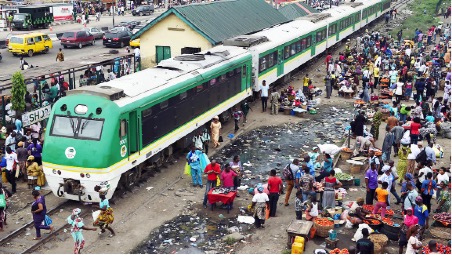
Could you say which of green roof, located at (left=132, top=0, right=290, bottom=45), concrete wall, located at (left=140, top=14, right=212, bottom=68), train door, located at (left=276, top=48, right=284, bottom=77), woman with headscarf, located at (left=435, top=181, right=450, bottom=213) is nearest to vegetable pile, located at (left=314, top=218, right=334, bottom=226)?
woman with headscarf, located at (left=435, top=181, right=450, bottom=213)

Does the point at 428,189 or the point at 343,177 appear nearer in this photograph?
the point at 428,189

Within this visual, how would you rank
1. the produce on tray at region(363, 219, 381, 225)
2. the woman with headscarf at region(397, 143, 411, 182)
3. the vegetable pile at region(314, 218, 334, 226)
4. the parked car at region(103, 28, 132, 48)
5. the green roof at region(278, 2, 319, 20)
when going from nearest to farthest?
the vegetable pile at region(314, 218, 334, 226)
the produce on tray at region(363, 219, 381, 225)
the woman with headscarf at region(397, 143, 411, 182)
the parked car at region(103, 28, 132, 48)
the green roof at region(278, 2, 319, 20)

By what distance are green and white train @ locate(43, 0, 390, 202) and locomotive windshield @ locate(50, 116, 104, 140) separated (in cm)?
2

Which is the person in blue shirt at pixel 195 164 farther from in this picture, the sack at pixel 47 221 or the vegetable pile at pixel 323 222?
the sack at pixel 47 221

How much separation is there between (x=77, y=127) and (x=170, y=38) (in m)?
15.0

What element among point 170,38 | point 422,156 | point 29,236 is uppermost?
point 170,38

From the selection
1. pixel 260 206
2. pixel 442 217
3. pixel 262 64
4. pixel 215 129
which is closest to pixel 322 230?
pixel 260 206

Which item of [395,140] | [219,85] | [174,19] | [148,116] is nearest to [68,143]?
[148,116]

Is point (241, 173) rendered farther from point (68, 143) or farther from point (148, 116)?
point (68, 143)

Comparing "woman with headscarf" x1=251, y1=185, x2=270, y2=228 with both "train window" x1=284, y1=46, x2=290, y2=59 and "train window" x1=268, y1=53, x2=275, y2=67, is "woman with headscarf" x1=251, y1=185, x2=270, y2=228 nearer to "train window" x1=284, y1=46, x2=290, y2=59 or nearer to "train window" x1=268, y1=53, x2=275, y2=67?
"train window" x1=268, y1=53, x2=275, y2=67

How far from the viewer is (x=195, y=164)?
55.4 ft

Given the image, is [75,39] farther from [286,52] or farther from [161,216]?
[161,216]

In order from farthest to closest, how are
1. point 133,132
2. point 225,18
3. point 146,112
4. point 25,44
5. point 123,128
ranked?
point 25,44 < point 225,18 < point 146,112 < point 133,132 < point 123,128

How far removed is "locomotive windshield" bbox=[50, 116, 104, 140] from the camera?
14.8 meters
